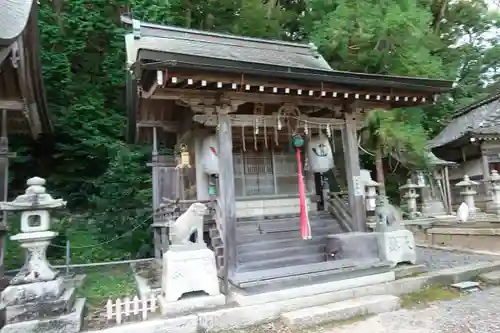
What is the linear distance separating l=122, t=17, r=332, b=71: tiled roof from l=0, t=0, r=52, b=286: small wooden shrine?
2.31 m

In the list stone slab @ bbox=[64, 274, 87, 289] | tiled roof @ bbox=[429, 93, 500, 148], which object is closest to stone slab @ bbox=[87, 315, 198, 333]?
stone slab @ bbox=[64, 274, 87, 289]

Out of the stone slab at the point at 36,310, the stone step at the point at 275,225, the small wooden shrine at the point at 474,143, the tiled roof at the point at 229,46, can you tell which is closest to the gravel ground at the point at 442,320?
the stone step at the point at 275,225

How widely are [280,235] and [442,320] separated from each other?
10.9ft

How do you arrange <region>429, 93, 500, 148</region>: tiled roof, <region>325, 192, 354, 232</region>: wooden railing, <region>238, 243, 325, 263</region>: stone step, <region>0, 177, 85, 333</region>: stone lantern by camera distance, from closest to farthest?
<region>0, 177, 85, 333</region>: stone lantern < <region>238, 243, 325, 263</region>: stone step < <region>325, 192, 354, 232</region>: wooden railing < <region>429, 93, 500, 148</region>: tiled roof

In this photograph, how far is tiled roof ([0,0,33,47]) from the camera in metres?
5.59

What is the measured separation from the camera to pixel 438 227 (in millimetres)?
10688

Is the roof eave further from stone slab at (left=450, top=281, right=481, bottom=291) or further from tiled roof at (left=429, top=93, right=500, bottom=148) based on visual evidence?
tiled roof at (left=429, top=93, right=500, bottom=148)

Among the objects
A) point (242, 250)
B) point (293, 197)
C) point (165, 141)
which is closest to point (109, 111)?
point (165, 141)

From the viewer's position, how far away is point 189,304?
4.88 meters

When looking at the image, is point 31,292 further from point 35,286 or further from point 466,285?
point 466,285

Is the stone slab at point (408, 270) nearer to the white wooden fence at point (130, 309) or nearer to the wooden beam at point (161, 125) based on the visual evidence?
the white wooden fence at point (130, 309)

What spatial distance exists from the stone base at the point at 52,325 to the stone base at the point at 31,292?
27cm

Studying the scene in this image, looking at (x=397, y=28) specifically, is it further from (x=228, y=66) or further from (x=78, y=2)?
(x=78, y=2)

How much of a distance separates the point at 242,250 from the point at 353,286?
6.77 ft
